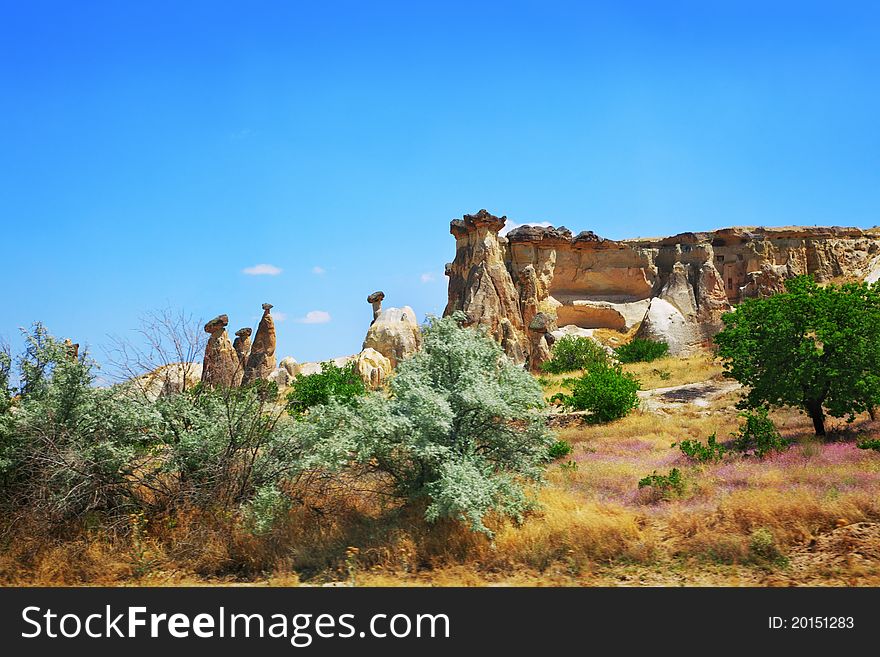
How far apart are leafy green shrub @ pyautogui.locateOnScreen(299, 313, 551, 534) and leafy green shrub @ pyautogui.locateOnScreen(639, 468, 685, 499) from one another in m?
1.80

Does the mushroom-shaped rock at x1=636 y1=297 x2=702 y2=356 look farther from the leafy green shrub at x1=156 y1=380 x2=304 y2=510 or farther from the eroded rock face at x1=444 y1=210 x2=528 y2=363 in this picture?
the leafy green shrub at x1=156 y1=380 x2=304 y2=510

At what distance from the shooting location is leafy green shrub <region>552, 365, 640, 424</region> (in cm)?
1869

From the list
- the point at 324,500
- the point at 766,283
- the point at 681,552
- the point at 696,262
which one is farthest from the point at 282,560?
the point at 696,262

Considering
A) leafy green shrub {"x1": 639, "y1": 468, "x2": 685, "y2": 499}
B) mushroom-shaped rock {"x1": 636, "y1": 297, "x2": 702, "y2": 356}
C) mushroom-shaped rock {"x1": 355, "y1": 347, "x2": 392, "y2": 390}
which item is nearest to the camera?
leafy green shrub {"x1": 639, "y1": 468, "x2": 685, "y2": 499}

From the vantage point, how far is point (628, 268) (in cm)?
4975

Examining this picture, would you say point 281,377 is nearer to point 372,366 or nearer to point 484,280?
point 372,366

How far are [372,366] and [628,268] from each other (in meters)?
26.1

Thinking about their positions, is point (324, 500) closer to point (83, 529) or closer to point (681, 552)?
point (83, 529)

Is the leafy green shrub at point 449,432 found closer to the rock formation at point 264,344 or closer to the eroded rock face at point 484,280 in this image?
the rock formation at point 264,344

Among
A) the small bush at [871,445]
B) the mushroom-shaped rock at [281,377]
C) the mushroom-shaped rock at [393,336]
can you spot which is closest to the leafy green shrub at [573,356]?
the mushroom-shaped rock at [393,336]

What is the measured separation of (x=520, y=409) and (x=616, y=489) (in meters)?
2.23

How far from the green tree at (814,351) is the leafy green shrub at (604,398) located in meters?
3.79

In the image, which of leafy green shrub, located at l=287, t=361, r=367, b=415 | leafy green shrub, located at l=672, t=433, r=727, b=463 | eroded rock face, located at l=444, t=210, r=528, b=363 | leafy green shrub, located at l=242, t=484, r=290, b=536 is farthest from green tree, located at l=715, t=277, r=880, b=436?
eroded rock face, located at l=444, t=210, r=528, b=363

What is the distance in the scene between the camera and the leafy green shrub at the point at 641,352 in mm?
33406
